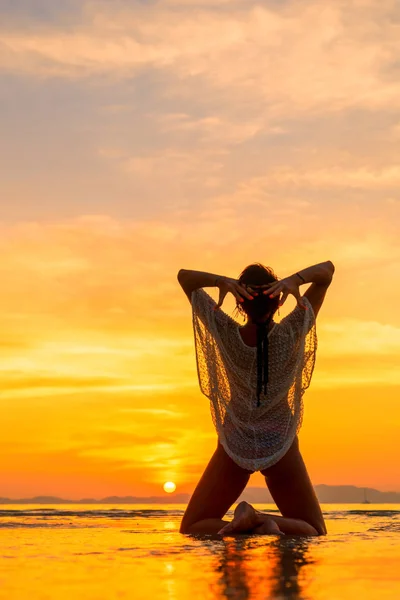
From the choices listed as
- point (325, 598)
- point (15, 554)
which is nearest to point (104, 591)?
point (325, 598)

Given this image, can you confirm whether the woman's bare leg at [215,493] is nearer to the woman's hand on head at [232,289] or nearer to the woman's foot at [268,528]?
the woman's foot at [268,528]

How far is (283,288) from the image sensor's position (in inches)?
252

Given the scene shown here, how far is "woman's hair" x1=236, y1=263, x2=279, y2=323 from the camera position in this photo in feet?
21.6

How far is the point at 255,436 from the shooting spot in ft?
21.8

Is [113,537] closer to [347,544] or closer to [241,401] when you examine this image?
[241,401]

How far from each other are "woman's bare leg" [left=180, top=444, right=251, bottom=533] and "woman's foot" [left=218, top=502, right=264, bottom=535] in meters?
0.46

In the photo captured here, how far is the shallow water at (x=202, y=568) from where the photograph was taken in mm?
3342

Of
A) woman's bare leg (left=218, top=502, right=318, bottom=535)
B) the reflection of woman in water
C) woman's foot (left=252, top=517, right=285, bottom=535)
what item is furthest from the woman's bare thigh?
woman's foot (left=252, top=517, right=285, bottom=535)

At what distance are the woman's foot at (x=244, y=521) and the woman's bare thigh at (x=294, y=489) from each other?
55 centimetres

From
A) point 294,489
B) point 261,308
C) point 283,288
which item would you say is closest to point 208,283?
point 261,308

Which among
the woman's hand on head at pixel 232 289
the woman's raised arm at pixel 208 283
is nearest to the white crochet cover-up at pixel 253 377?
the woman's raised arm at pixel 208 283

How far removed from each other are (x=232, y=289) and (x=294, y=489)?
175 cm

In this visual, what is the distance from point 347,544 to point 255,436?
1272mm

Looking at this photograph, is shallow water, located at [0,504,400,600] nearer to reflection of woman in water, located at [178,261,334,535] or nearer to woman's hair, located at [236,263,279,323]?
reflection of woman in water, located at [178,261,334,535]
